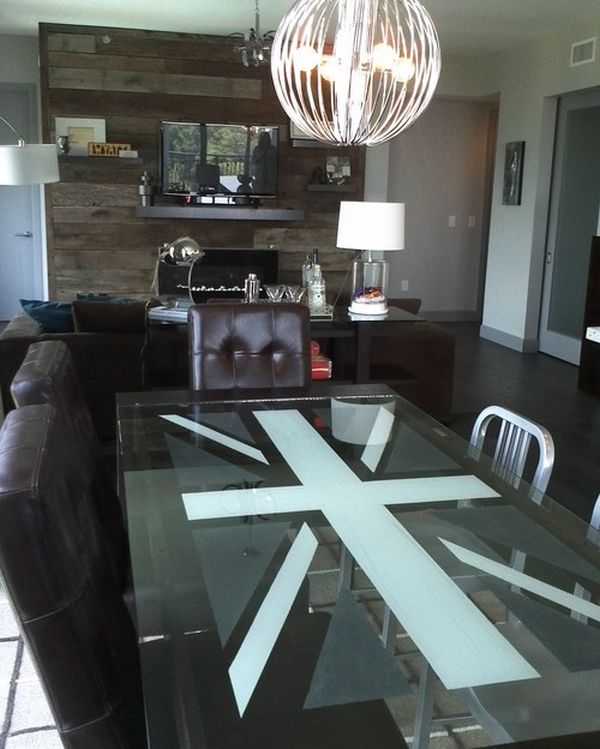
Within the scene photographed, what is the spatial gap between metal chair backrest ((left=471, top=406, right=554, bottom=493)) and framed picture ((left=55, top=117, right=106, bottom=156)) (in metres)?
5.56

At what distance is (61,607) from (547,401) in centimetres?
496

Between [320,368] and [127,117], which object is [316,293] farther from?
[127,117]

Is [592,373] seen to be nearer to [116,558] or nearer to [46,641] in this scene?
[116,558]

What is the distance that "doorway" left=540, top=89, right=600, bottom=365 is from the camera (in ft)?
22.0

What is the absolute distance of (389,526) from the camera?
6.19 feet

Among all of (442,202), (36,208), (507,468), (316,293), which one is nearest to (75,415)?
(507,468)

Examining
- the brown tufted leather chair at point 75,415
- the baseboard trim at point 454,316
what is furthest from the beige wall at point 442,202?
the brown tufted leather chair at point 75,415

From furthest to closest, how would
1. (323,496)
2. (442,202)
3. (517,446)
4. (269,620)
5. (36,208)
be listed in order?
(442,202) → (36,208) → (517,446) → (323,496) → (269,620)

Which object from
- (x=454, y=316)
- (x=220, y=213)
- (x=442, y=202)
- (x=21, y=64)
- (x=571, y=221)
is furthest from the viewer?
(x=454, y=316)

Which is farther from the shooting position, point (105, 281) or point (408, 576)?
point (105, 281)

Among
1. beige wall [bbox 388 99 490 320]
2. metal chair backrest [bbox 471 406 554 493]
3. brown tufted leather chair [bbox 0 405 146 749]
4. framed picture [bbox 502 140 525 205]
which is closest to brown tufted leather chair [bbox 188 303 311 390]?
metal chair backrest [bbox 471 406 554 493]

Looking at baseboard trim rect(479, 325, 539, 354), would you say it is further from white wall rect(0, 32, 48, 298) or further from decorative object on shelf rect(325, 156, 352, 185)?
white wall rect(0, 32, 48, 298)

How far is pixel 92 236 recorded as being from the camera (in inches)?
289

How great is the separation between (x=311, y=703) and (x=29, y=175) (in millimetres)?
3000
